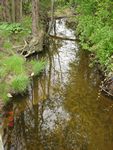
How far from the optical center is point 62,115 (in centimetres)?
1066

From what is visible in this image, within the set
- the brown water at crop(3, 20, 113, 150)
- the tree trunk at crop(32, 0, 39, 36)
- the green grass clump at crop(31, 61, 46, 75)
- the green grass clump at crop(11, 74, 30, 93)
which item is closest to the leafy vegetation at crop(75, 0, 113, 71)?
the brown water at crop(3, 20, 113, 150)

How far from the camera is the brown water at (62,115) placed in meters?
8.99

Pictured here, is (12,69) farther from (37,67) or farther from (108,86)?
(108,86)

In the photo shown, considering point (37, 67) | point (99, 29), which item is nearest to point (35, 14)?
point (99, 29)

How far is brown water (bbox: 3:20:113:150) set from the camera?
8992 mm

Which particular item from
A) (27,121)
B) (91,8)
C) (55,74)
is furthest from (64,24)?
(27,121)

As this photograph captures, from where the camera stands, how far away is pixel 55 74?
1465cm

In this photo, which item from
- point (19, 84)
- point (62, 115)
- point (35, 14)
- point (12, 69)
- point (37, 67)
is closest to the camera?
point (62, 115)

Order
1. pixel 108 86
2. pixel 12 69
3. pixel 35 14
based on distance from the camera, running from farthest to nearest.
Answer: pixel 35 14, pixel 12 69, pixel 108 86

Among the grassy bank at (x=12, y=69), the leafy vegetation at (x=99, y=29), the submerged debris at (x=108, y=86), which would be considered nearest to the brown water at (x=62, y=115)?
the submerged debris at (x=108, y=86)

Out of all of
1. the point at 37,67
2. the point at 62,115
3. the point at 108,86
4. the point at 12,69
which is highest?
the point at 12,69

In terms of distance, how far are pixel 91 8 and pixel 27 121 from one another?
1152 centimetres

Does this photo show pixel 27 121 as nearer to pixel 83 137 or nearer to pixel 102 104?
pixel 83 137

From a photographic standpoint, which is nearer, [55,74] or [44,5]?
[55,74]
